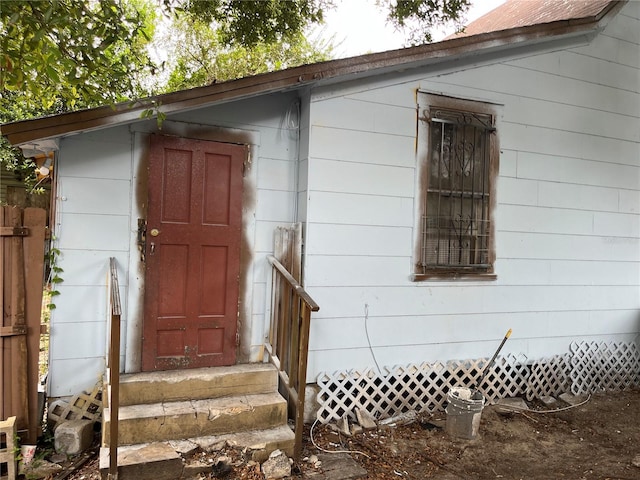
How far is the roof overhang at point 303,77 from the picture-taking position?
2984mm

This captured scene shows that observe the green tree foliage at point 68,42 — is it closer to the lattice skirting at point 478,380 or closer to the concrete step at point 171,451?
the concrete step at point 171,451

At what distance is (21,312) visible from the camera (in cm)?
323

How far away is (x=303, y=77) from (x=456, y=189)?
185cm

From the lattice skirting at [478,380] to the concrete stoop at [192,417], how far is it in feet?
1.92

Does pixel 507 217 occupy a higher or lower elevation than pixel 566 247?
higher

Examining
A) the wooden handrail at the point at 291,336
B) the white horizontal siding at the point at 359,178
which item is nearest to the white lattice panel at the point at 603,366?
the white horizontal siding at the point at 359,178

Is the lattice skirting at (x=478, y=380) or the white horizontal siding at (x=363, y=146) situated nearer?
the white horizontal siding at (x=363, y=146)

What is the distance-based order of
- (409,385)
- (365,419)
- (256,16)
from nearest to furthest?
(365,419), (409,385), (256,16)

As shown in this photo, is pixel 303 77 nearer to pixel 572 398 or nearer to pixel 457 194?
pixel 457 194

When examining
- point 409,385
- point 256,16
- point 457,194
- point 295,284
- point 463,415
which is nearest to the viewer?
point 295,284

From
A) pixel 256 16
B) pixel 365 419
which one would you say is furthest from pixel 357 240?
pixel 256 16

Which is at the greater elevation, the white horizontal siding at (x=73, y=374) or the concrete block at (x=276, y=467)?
the white horizontal siding at (x=73, y=374)

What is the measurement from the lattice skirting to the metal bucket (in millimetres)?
391

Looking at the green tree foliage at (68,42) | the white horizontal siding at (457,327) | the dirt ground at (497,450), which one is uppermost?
the green tree foliage at (68,42)
